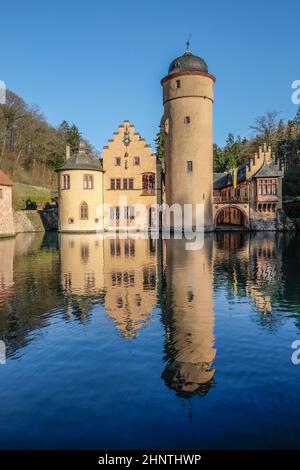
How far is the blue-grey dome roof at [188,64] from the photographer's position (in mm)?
42000

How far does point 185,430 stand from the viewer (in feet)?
15.8

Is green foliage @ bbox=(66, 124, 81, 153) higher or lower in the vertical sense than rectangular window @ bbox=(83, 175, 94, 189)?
higher

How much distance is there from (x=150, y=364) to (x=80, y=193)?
128 feet

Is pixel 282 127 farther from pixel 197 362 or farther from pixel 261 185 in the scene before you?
pixel 197 362

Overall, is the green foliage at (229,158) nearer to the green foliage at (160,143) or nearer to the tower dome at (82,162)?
the green foliage at (160,143)

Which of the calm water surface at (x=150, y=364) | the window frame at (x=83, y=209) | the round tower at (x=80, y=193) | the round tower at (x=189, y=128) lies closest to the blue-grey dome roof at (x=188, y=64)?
the round tower at (x=189, y=128)

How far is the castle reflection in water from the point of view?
754cm

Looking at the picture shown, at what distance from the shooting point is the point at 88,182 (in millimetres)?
44562

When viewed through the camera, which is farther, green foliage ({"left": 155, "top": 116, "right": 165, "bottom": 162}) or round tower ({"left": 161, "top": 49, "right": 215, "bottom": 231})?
green foliage ({"left": 155, "top": 116, "right": 165, "bottom": 162})

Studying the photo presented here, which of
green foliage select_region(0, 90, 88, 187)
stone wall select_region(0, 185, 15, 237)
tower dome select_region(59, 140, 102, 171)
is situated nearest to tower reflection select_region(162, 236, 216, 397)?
stone wall select_region(0, 185, 15, 237)

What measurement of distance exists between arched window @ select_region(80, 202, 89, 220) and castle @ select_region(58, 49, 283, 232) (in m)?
0.11

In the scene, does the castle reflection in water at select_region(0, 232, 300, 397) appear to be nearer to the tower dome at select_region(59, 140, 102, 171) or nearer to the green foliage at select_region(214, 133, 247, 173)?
the tower dome at select_region(59, 140, 102, 171)

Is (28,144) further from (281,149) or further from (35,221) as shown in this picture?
(281,149)

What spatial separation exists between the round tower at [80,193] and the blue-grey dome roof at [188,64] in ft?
45.0
